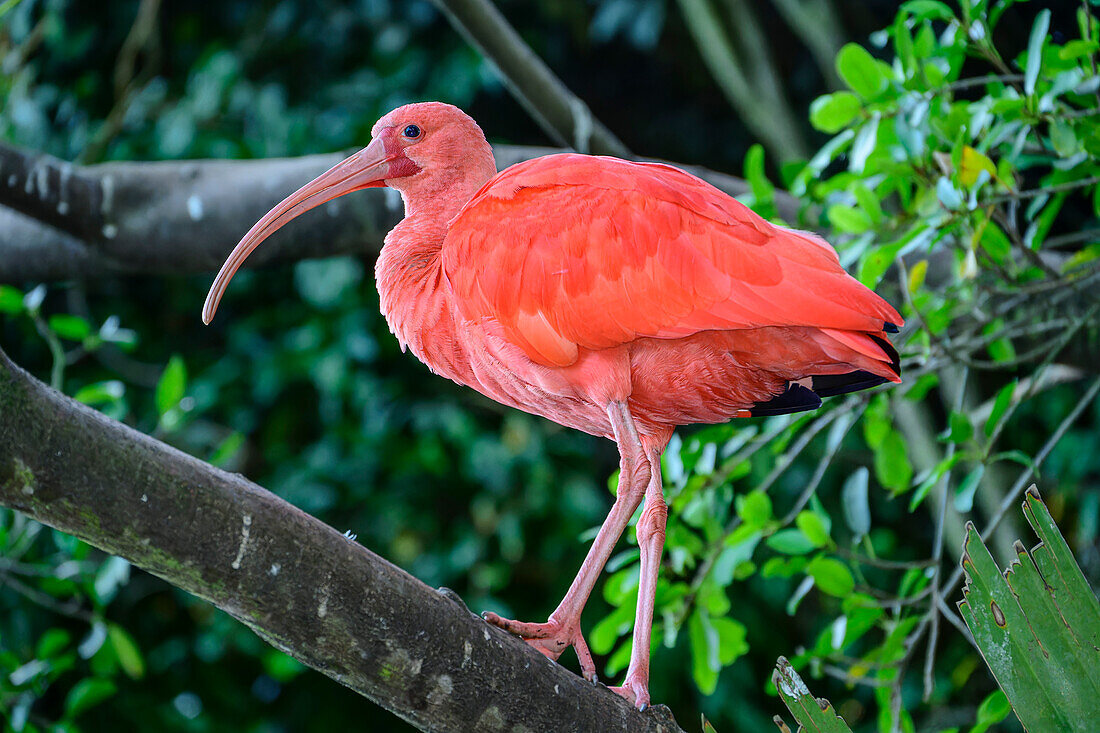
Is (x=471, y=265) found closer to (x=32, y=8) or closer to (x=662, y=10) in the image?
(x=662, y=10)

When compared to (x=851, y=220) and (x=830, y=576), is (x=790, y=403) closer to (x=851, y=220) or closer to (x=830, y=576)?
(x=830, y=576)

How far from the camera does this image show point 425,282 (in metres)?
1.68

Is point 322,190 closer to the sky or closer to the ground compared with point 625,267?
closer to the sky

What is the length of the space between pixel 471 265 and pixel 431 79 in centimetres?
238

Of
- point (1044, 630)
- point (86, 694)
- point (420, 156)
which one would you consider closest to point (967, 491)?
point (1044, 630)

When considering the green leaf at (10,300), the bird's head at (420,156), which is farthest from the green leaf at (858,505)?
the green leaf at (10,300)

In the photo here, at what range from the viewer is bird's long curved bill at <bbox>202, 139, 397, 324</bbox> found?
1.64 m

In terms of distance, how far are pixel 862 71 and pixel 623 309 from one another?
0.97m

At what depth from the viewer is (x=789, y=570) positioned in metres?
2.12

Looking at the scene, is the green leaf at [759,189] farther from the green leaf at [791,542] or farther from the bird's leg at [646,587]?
the bird's leg at [646,587]

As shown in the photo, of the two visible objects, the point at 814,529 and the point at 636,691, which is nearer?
the point at 636,691

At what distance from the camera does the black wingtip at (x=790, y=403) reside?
1.70 meters

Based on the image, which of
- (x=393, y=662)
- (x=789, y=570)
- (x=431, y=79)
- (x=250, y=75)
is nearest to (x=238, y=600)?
(x=393, y=662)

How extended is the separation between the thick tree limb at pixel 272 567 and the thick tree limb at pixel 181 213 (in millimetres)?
1500
